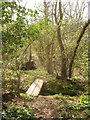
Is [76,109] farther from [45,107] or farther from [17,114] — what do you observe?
[17,114]

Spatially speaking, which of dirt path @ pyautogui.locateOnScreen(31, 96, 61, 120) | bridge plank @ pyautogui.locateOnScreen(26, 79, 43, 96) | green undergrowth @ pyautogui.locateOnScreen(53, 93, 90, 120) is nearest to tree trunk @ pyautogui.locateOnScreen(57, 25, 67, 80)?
bridge plank @ pyautogui.locateOnScreen(26, 79, 43, 96)

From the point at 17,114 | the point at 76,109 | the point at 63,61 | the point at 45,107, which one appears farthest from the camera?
the point at 63,61

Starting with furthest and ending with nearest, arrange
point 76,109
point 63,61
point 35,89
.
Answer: point 63,61 < point 35,89 < point 76,109

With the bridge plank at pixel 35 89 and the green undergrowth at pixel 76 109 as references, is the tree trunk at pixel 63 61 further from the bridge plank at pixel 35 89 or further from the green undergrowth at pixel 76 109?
the green undergrowth at pixel 76 109

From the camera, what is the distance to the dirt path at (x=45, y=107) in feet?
12.8

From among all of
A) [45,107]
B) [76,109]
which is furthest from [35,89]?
[76,109]

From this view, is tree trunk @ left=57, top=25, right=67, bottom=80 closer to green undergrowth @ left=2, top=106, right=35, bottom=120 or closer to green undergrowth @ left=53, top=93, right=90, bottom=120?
green undergrowth @ left=53, top=93, right=90, bottom=120

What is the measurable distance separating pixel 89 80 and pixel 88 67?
456 millimetres

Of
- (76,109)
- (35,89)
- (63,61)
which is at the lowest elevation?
(76,109)

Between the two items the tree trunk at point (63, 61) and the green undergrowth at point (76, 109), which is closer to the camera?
the green undergrowth at point (76, 109)

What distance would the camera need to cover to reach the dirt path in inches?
153

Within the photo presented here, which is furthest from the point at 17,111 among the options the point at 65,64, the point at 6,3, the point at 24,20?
the point at 65,64

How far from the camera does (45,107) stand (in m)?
4.27

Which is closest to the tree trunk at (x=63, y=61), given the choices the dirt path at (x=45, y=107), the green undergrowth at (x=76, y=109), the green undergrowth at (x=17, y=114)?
the dirt path at (x=45, y=107)
